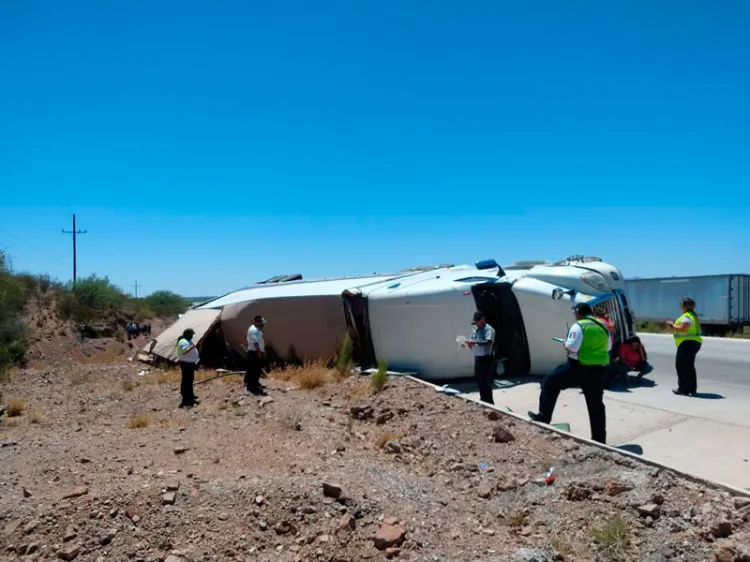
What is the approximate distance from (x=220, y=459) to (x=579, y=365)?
4250 mm

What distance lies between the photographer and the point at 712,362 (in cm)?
1361

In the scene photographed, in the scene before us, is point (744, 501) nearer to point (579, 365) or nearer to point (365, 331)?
point (579, 365)

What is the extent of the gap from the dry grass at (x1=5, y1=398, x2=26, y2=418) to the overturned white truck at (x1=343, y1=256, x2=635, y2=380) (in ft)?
22.2

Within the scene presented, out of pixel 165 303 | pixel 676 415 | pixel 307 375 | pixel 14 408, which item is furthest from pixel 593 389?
pixel 165 303

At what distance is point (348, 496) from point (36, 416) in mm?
7531

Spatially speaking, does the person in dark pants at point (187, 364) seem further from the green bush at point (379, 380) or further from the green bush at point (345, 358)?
the green bush at point (379, 380)

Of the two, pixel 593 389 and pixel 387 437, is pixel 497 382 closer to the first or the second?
pixel 387 437

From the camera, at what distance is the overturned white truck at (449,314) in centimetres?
1148

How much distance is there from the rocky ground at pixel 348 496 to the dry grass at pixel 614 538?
0.5 inches

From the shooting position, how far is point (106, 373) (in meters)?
15.0

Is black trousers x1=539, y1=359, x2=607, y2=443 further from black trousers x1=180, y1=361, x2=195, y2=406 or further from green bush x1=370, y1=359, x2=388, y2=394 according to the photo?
black trousers x1=180, y1=361, x2=195, y2=406

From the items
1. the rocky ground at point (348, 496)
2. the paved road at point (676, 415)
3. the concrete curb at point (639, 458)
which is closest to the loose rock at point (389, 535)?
the rocky ground at point (348, 496)

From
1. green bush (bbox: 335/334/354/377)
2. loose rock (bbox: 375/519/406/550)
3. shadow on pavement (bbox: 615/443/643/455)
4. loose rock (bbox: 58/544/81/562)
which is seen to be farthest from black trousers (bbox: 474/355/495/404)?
loose rock (bbox: 58/544/81/562)

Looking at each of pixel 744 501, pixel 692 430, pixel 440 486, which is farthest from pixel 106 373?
pixel 744 501
